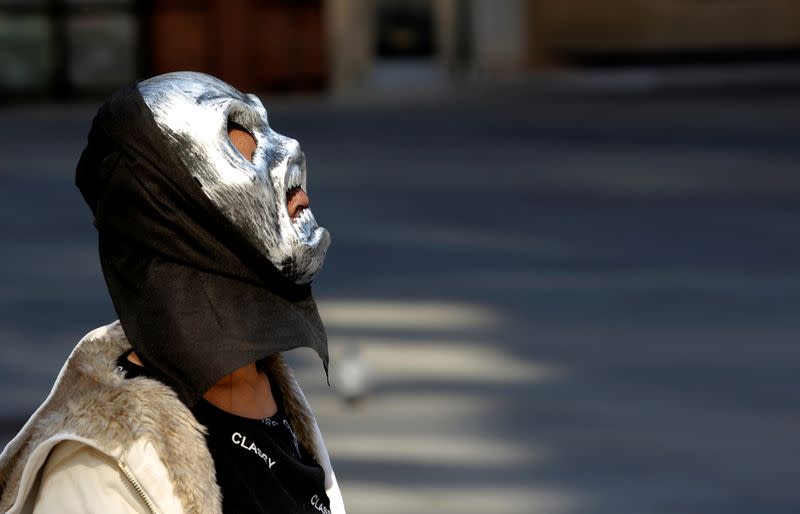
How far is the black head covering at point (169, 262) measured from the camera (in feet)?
5.13

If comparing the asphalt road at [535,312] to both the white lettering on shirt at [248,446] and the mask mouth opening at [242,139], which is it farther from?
the mask mouth opening at [242,139]

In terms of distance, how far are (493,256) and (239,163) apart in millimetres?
8396

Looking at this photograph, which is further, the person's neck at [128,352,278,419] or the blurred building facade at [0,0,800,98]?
the blurred building facade at [0,0,800,98]

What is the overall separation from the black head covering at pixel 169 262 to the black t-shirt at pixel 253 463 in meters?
0.06

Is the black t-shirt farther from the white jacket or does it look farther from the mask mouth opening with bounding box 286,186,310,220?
the mask mouth opening with bounding box 286,186,310,220

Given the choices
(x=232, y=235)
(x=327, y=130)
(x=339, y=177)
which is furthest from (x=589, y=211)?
(x=232, y=235)

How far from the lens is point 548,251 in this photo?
10.2 metres

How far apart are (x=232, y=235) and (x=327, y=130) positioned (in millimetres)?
15957

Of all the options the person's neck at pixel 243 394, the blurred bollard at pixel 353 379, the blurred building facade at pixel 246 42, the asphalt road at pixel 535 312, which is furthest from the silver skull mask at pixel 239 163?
the blurred building facade at pixel 246 42

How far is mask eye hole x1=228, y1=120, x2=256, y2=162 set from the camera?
1.62 metres

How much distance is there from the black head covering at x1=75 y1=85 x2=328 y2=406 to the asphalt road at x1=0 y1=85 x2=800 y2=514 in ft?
12.4

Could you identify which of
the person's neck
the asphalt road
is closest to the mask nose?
the person's neck

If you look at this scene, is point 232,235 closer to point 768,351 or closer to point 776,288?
point 768,351

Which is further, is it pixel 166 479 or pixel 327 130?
pixel 327 130
